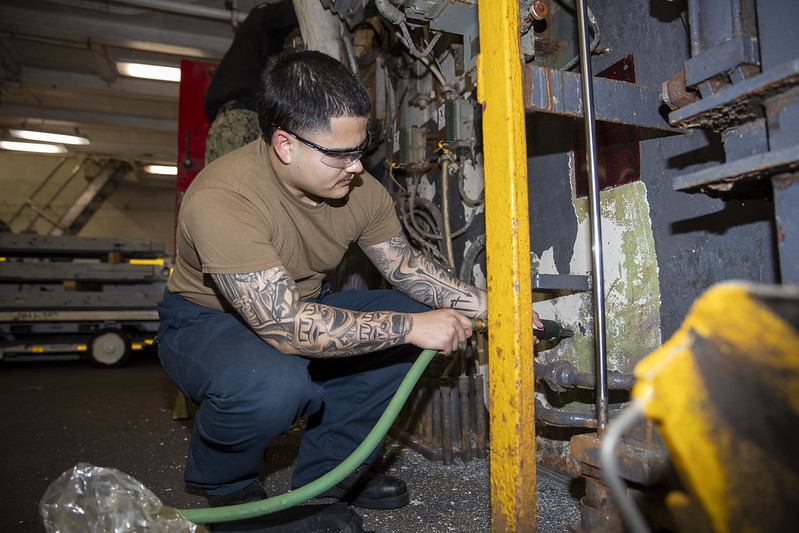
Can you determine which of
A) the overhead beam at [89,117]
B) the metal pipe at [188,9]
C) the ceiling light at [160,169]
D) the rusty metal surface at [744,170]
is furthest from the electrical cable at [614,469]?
the ceiling light at [160,169]

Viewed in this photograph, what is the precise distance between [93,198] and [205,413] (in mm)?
10279

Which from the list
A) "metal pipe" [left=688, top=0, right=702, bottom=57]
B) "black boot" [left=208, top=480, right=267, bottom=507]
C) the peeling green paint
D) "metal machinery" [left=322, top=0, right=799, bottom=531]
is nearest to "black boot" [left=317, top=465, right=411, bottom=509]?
"black boot" [left=208, top=480, right=267, bottom=507]

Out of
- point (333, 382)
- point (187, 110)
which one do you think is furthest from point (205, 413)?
point (187, 110)

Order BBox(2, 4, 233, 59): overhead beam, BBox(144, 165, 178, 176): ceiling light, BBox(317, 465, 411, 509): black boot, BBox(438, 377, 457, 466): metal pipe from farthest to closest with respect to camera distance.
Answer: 1. BBox(144, 165, 178, 176): ceiling light
2. BBox(2, 4, 233, 59): overhead beam
3. BBox(438, 377, 457, 466): metal pipe
4. BBox(317, 465, 411, 509): black boot

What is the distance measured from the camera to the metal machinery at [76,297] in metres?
5.48

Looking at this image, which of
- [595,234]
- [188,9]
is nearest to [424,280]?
[595,234]

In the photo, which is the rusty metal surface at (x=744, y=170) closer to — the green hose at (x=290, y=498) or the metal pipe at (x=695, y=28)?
the metal pipe at (x=695, y=28)

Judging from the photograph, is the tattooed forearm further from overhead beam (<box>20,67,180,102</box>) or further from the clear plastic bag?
overhead beam (<box>20,67,180,102</box>)

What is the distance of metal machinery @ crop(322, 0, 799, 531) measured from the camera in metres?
0.88

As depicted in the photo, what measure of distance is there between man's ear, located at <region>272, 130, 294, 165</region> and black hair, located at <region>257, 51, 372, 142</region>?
0.02 metres

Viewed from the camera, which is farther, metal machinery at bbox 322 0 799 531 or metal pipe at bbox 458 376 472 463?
metal pipe at bbox 458 376 472 463

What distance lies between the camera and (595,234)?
104 cm

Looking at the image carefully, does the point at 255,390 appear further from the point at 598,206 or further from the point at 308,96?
the point at 598,206

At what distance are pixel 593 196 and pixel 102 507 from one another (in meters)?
1.29
